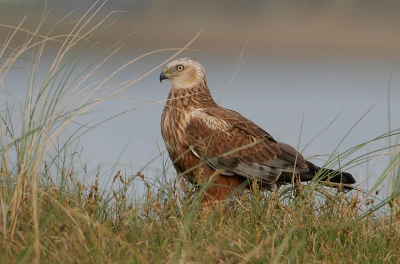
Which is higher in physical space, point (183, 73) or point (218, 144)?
point (183, 73)

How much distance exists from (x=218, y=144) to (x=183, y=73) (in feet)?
2.31

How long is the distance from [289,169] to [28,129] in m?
2.42

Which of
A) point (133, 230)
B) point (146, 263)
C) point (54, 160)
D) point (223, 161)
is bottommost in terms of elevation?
point (146, 263)

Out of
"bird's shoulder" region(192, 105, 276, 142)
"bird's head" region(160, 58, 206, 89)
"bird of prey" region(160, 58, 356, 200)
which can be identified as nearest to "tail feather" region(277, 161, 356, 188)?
"bird of prey" region(160, 58, 356, 200)

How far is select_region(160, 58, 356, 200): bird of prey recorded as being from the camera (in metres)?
5.03

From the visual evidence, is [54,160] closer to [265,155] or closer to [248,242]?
[248,242]

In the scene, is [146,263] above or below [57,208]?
below

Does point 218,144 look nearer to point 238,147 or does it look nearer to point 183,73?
point 238,147

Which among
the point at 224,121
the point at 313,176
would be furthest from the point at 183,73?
the point at 313,176

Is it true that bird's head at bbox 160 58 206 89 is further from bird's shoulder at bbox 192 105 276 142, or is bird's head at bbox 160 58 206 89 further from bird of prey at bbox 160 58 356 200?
bird's shoulder at bbox 192 105 276 142

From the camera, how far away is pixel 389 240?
3553 mm

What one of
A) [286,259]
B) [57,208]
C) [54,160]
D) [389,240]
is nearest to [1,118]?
[54,160]

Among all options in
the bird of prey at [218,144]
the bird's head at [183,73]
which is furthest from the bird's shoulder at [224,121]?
the bird's head at [183,73]

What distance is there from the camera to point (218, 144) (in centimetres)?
522
